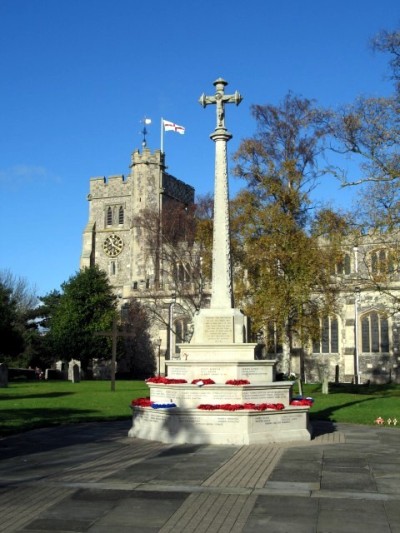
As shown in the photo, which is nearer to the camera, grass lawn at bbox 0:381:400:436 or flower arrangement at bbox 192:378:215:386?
flower arrangement at bbox 192:378:215:386

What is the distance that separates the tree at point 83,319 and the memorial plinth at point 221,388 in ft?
110

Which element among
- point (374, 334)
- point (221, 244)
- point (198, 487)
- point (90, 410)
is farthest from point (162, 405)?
point (374, 334)

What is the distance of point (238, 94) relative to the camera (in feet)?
52.5

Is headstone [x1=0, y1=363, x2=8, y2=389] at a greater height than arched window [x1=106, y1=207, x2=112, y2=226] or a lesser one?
lesser

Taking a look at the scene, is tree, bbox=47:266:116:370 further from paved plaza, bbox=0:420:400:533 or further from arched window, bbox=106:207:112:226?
paved plaza, bbox=0:420:400:533

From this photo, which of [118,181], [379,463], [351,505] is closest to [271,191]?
[379,463]

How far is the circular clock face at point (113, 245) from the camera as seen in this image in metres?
61.8

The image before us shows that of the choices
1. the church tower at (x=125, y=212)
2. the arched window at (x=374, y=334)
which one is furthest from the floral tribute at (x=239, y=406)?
the church tower at (x=125, y=212)

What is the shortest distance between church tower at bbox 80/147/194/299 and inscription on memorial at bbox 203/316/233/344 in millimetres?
41292

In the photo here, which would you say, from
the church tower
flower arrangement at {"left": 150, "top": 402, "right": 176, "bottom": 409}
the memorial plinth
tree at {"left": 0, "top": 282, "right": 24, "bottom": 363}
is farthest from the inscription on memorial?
the church tower

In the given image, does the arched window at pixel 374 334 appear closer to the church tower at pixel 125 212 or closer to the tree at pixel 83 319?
the tree at pixel 83 319

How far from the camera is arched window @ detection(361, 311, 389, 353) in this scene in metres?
43.4

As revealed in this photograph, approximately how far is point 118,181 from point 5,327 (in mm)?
23356

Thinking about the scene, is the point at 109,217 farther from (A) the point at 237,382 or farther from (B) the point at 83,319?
(A) the point at 237,382
